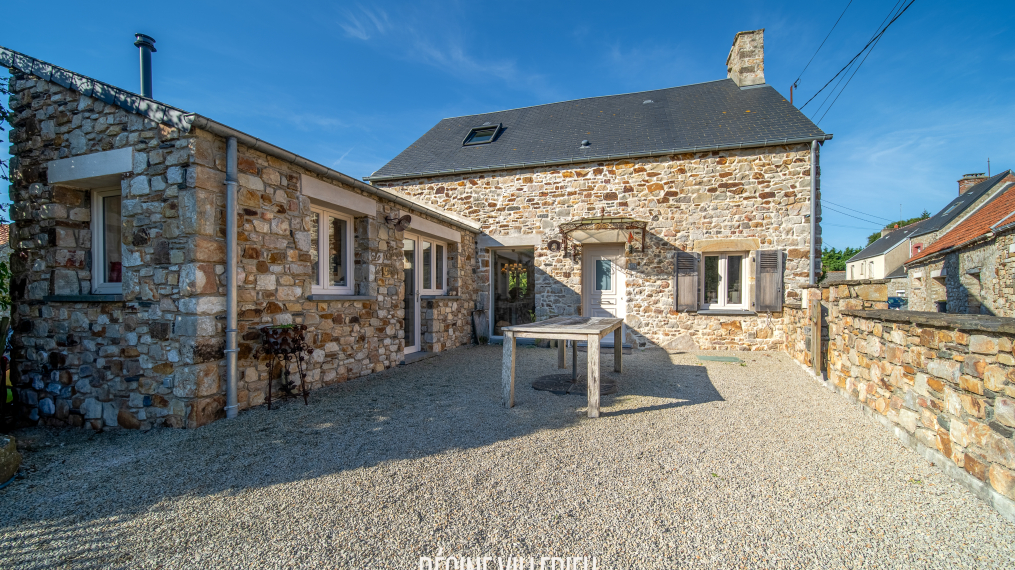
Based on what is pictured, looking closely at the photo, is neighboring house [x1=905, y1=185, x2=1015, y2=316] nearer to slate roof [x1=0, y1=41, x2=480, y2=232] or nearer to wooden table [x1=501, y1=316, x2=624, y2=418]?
wooden table [x1=501, y1=316, x2=624, y2=418]

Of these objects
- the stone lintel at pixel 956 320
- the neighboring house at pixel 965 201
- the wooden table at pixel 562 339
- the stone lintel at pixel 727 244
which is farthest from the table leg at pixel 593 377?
the neighboring house at pixel 965 201

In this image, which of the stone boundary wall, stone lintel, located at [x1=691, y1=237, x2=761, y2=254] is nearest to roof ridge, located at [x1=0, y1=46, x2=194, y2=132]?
the stone boundary wall

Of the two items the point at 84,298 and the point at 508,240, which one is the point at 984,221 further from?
the point at 84,298

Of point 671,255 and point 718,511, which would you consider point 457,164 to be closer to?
point 671,255

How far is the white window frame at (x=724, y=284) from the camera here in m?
8.08

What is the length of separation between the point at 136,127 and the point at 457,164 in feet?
20.0

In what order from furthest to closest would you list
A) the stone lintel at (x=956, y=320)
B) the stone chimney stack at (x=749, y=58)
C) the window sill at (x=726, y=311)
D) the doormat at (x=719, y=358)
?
the stone chimney stack at (x=749, y=58) < the window sill at (x=726, y=311) < the doormat at (x=719, y=358) < the stone lintel at (x=956, y=320)

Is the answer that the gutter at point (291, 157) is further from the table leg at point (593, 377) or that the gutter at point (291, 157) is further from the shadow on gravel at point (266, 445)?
the table leg at point (593, 377)

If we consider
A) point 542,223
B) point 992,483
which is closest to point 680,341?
point 542,223

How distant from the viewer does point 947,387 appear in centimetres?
265

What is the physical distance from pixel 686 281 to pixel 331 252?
600cm

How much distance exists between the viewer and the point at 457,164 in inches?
372

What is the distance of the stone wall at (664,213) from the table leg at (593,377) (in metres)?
4.77

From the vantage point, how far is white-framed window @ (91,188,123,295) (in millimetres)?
4324
